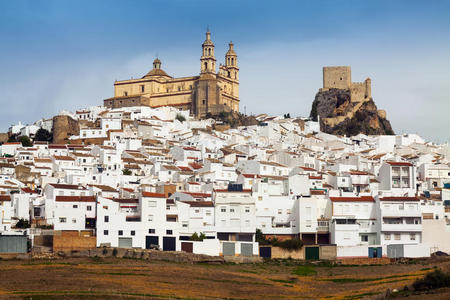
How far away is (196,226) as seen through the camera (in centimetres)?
6334

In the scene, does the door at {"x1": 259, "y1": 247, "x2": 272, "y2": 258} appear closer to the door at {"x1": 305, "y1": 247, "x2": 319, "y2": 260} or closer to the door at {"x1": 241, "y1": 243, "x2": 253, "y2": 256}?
the door at {"x1": 241, "y1": 243, "x2": 253, "y2": 256}

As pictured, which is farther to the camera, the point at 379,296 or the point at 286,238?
the point at 286,238

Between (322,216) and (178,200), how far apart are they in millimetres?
11698

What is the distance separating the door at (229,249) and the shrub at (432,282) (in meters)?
17.7

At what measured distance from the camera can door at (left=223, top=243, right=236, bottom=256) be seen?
60.2 m

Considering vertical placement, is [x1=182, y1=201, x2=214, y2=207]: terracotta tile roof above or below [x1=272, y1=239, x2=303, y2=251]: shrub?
above

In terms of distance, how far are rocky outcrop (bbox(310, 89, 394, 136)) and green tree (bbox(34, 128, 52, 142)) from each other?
43948 millimetres

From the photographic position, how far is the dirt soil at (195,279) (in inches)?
1735

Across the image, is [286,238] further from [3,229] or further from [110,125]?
[110,125]

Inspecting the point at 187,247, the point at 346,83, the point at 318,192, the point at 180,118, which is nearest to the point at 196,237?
the point at 187,247

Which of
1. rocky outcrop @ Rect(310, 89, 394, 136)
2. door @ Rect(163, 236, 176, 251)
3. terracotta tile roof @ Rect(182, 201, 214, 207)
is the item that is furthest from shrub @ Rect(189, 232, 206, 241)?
rocky outcrop @ Rect(310, 89, 394, 136)

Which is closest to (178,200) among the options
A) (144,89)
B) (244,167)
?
(244,167)

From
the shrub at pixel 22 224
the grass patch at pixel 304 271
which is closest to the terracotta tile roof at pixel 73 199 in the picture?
the shrub at pixel 22 224

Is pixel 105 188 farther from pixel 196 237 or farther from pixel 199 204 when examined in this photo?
pixel 196 237
